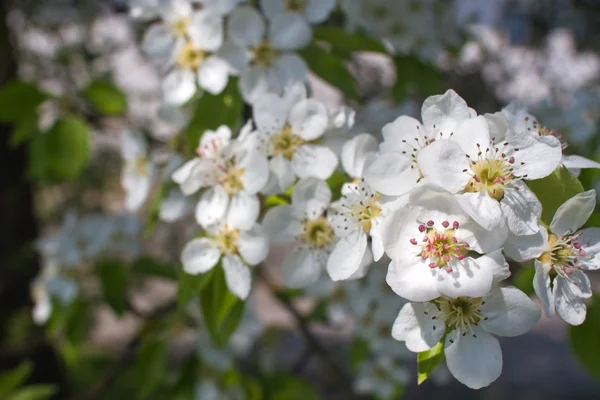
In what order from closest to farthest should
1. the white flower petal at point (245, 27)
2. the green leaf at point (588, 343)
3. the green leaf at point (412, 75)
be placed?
the white flower petal at point (245, 27) < the green leaf at point (588, 343) < the green leaf at point (412, 75)

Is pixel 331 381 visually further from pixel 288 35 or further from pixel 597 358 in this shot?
pixel 288 35

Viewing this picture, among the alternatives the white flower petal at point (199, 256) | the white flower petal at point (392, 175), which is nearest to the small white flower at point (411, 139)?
the white flower petal at point (392, 175)

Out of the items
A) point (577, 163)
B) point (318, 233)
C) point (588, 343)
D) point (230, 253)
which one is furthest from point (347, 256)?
point (588, 343)

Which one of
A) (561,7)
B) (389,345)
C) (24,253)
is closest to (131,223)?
(24,253)

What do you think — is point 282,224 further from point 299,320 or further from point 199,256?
point 299,320

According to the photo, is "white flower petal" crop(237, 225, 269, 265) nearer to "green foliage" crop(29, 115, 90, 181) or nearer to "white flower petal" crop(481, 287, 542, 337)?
"white flower petal" crop(481, 287, 542, 337)

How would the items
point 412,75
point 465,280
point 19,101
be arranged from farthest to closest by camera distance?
point 412,75 < point 19,101 < point 465,280

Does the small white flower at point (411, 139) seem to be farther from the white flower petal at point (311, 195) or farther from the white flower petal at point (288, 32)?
the white flower petal at point (288, 32)
